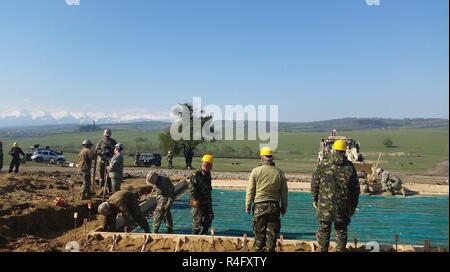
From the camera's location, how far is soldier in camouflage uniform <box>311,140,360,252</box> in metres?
5.04

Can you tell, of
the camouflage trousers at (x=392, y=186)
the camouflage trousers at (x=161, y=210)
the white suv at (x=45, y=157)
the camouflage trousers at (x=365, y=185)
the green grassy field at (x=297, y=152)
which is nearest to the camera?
the camouflage trousers at (x=161, y=210)

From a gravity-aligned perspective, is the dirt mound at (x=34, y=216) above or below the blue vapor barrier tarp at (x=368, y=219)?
above

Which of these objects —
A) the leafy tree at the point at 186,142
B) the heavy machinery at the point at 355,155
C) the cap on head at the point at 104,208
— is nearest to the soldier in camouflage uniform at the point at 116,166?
the cap on head at the point at 104,208

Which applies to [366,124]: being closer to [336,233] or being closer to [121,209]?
[121,209]

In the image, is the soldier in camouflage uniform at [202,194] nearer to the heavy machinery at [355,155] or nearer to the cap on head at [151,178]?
the cap on head at [151,178]

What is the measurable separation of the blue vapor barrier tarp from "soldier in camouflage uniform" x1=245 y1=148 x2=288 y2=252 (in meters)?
2.66

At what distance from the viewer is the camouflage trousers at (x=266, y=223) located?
16.8 ft

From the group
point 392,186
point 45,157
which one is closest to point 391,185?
point 392,186

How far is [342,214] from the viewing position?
506 centimetres

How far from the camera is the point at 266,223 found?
5.19 metres

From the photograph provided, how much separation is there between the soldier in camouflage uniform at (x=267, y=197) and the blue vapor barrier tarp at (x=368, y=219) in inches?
105
